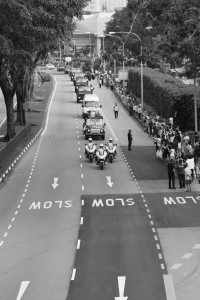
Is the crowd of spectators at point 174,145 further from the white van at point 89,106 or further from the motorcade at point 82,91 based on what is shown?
the motorcade at point 82,91

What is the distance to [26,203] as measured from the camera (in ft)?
121

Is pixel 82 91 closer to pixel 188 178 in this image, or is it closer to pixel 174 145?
pixel 174 145

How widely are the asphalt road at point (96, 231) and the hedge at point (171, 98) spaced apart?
43.4 feet

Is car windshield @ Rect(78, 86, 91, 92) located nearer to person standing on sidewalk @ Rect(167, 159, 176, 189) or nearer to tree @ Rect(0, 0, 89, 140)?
tree @ Rect(0, 0, 89, 140)

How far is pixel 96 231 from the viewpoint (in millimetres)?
Result: 30578

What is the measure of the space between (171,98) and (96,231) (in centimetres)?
4040

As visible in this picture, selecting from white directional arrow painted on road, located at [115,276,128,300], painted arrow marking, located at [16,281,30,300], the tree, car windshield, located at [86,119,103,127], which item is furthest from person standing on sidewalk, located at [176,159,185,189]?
car windshield, located at [86,119,103,127]

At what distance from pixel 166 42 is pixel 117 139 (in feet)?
31.7

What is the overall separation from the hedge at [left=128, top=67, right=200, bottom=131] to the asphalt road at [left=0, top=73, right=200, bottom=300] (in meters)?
13.2

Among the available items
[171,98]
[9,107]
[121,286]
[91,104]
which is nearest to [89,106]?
[91,104]

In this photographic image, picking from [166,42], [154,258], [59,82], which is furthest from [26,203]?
[59,82]

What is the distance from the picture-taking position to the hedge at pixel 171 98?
214 ft

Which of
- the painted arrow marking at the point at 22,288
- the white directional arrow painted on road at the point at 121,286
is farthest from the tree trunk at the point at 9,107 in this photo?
the white directional arrow painted on road at the point at 121,286

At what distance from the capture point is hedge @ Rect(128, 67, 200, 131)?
214 ft
